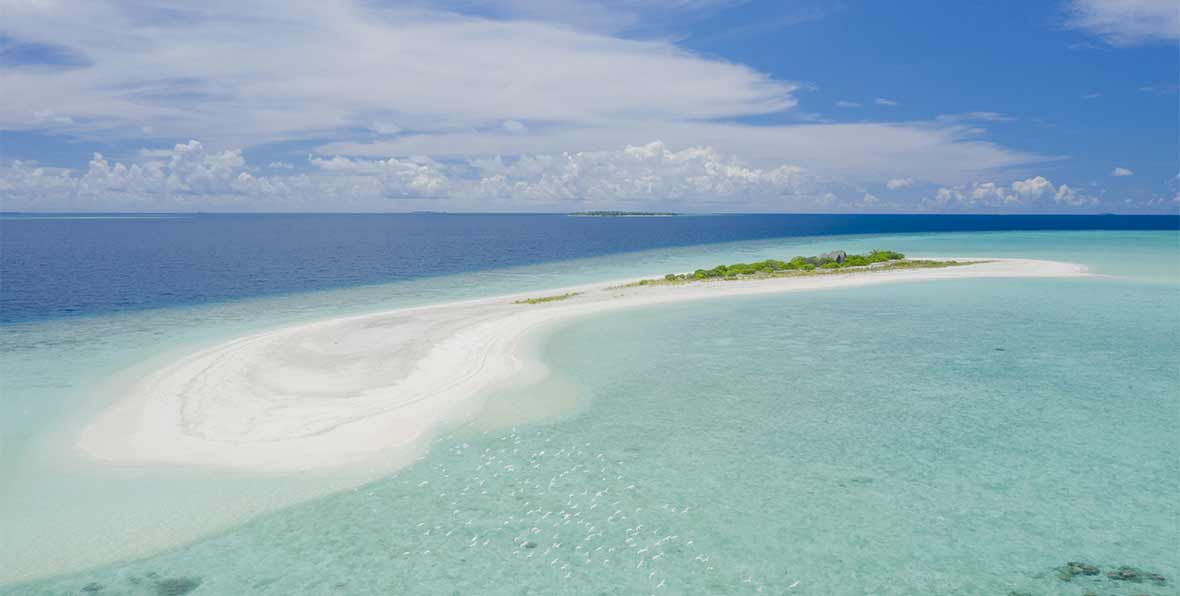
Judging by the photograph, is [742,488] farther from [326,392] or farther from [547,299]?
[547,299]

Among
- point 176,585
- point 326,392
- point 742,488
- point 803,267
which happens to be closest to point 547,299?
point 326,392

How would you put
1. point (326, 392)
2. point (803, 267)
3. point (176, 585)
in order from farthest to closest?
point (803, 267) < point (326, 392) < point (176, 585)

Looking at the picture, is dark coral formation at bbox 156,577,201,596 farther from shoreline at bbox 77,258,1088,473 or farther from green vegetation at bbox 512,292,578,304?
green vegetation at bbox 512,292,578,304

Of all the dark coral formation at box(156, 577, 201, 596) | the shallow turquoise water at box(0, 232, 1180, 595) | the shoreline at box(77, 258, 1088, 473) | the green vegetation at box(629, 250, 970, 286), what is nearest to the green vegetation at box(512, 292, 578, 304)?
the shoreline at box(77, 258, 1088, 473)

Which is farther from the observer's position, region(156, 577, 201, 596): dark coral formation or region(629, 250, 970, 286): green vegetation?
region(629, 250, 970, 286): green vegetation

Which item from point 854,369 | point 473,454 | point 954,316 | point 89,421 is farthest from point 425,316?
point 954,316

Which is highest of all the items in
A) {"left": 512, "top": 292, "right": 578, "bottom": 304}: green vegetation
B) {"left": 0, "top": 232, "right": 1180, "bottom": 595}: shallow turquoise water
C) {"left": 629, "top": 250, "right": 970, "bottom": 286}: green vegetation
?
{"left": 629, "top": 250, "right": 970, "bottom": 286}: green vegetation

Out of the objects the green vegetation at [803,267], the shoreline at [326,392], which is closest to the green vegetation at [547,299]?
the shoreline at [326,392]
